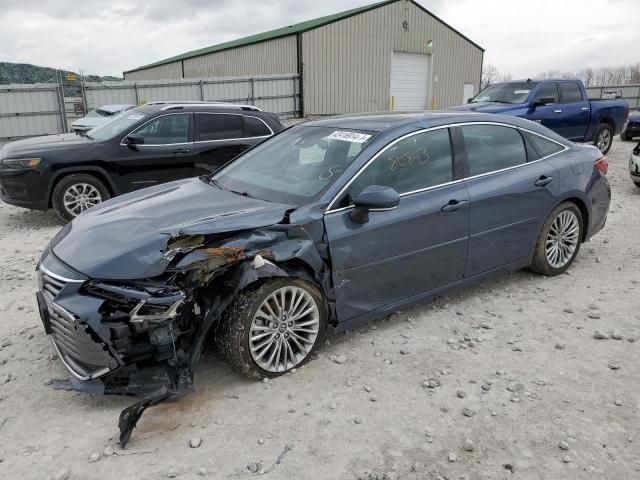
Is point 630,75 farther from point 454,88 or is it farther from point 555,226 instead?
point 555,226

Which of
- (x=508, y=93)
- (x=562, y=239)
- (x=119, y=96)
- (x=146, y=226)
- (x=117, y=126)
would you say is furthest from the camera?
(x=119, y=96)

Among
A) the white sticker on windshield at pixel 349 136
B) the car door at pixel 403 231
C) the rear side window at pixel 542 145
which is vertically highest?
the white sticker on windshield at pixel 349 136

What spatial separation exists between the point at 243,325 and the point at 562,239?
3.38 meters

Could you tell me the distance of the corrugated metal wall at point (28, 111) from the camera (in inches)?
615

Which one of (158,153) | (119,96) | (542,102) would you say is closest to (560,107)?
(542,102)

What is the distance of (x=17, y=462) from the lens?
266 centimetres

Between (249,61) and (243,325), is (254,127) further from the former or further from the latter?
(249,61)

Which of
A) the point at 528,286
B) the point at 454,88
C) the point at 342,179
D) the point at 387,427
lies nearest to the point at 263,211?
the point at 342,179

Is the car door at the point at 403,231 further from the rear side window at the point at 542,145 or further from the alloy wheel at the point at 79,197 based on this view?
the alloy wheel at the point at 79,197

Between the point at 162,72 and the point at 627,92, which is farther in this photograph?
the point at 162,72

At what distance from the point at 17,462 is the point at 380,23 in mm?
25716

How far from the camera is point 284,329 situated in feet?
11.0

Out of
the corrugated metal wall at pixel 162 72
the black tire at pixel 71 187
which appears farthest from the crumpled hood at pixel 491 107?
the corrugated metal wall at pixel 162 72

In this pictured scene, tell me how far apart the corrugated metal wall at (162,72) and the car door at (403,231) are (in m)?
39.1
